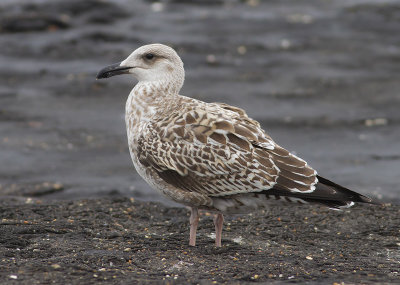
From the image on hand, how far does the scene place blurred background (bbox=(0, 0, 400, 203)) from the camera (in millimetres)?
12031

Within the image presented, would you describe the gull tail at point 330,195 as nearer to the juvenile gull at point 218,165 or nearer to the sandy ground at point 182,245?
the juvenile gull at point 218,165

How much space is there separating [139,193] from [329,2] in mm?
12720

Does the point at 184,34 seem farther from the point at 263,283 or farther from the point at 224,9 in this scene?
the point at 263,283

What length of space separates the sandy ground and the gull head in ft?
6.00

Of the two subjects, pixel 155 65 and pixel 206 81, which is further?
pixel 206 81

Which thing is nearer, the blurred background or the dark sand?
the dark sand

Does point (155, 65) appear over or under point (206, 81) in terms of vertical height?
under

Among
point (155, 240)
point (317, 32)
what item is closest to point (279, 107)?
point (317, 32)

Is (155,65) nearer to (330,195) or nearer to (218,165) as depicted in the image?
(218,165)

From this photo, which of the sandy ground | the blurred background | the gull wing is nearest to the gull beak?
the gull wing

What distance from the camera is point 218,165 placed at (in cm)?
704

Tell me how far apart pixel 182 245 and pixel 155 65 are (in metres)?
2.19

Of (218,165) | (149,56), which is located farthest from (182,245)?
(149,56)

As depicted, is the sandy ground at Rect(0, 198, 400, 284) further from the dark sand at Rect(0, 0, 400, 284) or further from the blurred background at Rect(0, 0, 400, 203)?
the blurred background at Rect(0, 0, 400, 203)
